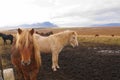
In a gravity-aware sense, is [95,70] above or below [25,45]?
below

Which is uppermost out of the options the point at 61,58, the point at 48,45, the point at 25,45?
the point at 25,45

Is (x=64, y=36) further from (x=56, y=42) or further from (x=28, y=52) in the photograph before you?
(x=28, y=52)

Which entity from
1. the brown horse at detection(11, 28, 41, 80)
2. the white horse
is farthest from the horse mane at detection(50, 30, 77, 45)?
the brown horse at detection(11, 28, 41, 80)

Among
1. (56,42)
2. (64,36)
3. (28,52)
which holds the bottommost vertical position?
(56,42)

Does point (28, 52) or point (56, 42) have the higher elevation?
point (28, 52)

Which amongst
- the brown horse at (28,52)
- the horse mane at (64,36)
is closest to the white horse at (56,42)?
the horse mane at (64,36)

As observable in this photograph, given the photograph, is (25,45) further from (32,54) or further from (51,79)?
(51,79)

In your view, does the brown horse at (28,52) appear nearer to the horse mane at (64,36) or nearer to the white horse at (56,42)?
the white horse at (56,42)

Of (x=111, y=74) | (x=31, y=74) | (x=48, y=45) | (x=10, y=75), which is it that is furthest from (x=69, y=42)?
(x=10, y=75)

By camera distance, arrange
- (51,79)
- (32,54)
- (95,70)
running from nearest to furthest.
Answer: (32,54) → (51,79) → (95,70)

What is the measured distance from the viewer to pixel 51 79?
12141 millimetres

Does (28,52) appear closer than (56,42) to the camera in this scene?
Yes

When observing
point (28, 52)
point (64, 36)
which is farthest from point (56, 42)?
point (28, 52)

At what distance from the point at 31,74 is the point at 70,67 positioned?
7.31m
